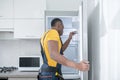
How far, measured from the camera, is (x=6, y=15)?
3.01m

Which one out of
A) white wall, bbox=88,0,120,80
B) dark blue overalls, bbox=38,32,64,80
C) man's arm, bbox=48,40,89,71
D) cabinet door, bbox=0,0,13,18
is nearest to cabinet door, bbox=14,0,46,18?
cabinet door, bbox=0,0,13,18

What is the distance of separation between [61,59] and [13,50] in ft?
6.99

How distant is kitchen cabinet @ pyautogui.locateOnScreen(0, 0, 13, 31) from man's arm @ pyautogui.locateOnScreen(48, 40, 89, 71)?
5.34 ft

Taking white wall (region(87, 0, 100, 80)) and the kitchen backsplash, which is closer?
white wall (region(87, 0, 100, 80))

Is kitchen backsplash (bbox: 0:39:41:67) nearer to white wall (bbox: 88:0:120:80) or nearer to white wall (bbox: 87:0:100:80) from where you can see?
white wall (bbox: 87:0:100:80)

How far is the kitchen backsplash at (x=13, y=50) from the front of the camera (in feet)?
10.9

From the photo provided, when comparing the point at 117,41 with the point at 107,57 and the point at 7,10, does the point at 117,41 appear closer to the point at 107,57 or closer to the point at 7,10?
the point at 107,57

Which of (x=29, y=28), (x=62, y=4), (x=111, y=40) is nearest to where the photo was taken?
(x=111, y=40)

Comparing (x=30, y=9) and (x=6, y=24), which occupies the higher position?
(x=30, y=9)

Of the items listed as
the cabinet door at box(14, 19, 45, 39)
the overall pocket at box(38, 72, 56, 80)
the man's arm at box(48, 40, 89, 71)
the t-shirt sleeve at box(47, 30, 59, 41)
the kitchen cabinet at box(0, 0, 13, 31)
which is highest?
the kitchen cabinet at box(0, 0, 13, 31)

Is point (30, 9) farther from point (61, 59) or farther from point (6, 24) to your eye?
point (61, 59)

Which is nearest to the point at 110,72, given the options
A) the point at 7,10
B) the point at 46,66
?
the point at 46,66

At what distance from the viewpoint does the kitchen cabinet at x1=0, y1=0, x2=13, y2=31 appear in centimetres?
300

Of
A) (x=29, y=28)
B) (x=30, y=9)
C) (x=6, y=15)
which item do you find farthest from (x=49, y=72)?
(x=6, y=15)
